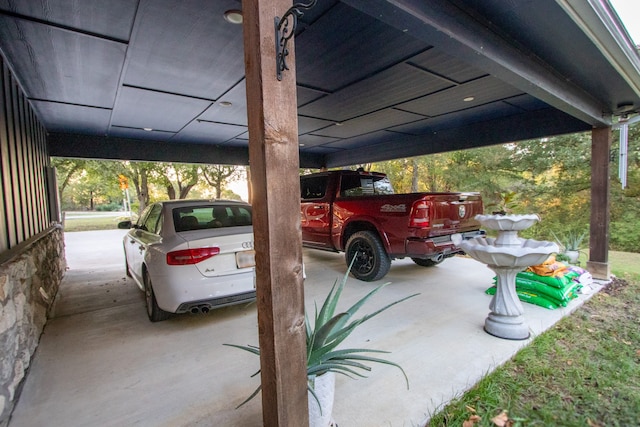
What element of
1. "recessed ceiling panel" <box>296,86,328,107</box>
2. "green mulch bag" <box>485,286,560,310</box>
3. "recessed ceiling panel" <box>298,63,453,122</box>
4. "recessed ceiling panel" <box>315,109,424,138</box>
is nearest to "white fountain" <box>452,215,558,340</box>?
"green mulch bag" <box>485,286,560,310</box>

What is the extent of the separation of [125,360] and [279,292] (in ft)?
7.42

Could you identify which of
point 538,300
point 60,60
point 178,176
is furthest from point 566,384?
point 178,176

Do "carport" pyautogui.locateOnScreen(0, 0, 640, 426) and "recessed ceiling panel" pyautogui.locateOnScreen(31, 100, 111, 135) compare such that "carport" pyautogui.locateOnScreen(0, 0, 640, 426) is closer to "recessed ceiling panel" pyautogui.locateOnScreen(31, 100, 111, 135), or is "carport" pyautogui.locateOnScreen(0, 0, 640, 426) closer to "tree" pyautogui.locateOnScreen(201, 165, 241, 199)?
"recessed ceiling panel" pyautogui.locateOnScreen(31, 100, 111, 135)

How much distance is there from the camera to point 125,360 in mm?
2656

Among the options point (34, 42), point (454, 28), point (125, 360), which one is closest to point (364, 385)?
point (125, 360)

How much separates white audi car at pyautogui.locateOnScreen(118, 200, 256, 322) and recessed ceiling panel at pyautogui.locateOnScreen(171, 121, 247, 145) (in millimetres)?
2455

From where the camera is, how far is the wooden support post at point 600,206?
4.68 m

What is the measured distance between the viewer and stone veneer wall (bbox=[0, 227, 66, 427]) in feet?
6.61

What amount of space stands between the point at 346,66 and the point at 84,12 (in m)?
2.28

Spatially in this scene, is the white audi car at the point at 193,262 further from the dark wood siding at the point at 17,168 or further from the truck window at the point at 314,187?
the truck window at the point at 314,187

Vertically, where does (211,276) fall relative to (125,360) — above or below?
above

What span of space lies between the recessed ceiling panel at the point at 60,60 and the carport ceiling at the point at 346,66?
17 mm

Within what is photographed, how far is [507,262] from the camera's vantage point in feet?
9.14

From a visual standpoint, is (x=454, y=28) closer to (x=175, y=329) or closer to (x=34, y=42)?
(x=34, y=42)
